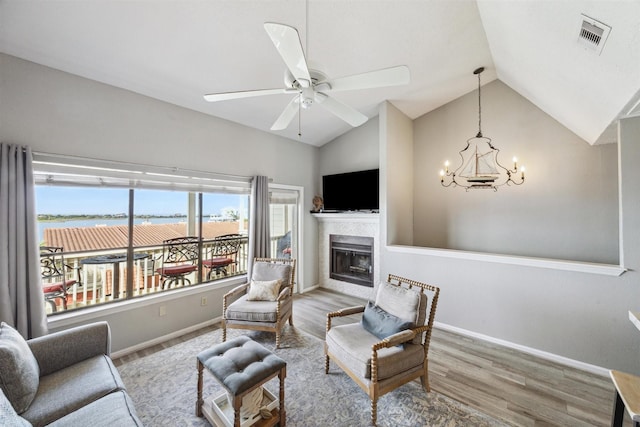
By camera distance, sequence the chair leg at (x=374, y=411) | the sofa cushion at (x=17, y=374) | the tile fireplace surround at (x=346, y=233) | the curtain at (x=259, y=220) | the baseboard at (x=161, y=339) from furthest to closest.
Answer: the tile fireplace surround at (x=346, y=233) → the curtain at (x=259, y=220) → the baseboard at (x=161, y=339) → the chair leg at (x=374, y=411) → the sofa cushion at (x=17, y=374)

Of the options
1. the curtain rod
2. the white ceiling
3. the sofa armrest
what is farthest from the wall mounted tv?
the sofa armrest

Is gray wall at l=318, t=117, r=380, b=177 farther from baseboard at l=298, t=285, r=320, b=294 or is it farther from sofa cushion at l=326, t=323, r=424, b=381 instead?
sofa cushion at l=326, t=323, r=424, b=381

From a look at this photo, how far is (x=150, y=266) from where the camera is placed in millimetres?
3387

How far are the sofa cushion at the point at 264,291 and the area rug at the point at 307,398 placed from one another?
0.73m

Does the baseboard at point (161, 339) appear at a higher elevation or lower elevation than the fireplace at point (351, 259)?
lower

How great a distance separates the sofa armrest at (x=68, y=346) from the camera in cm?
170

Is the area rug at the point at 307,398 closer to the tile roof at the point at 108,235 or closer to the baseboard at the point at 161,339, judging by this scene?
the baseboard at the point at 161,339

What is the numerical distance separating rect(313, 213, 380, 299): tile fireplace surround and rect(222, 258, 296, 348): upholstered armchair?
59.9 inches

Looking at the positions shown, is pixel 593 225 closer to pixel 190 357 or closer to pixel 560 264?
pixel 560 264

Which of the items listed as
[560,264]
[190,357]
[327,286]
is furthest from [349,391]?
[327,286]

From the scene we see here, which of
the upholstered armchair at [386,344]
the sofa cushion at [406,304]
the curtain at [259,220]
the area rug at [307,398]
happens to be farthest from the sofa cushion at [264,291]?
the sofa cushion at [406,304]

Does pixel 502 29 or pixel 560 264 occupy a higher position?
pixel 502 29

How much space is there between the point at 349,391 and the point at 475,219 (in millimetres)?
3220

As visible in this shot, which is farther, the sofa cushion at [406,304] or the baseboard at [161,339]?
the baseboard at [161,339]
